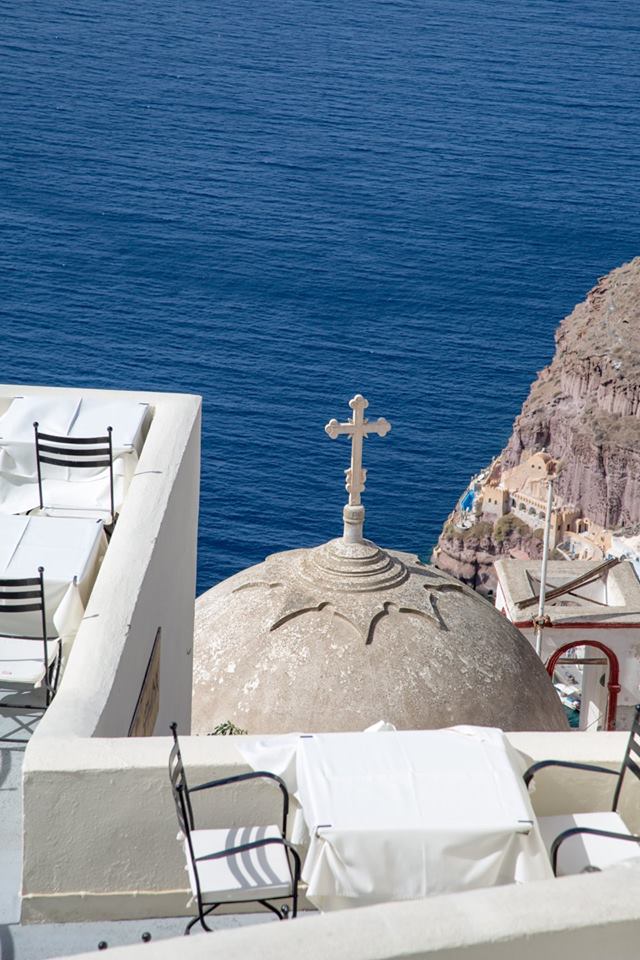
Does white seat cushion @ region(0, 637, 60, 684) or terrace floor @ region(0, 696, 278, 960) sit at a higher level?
white seat cushion @ region(0, 637, 60, 684)

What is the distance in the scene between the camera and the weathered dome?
601 inches

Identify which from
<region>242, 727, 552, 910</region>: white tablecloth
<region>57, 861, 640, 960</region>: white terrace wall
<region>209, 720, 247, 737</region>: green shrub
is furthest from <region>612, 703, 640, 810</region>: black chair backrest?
<region>209, 720, 247, 737</region>: green shrub

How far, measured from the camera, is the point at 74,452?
10641 millimetres

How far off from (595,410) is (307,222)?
29175 millimetres

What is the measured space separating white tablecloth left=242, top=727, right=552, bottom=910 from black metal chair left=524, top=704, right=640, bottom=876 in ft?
1.03

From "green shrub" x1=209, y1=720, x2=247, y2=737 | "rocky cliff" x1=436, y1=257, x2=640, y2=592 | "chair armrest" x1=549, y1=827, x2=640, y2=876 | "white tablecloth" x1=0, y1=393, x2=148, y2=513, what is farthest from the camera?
"rocky cliff" x1=436, y1=257, x2=640, y2=592

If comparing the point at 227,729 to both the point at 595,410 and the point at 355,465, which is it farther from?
the point at 595,410

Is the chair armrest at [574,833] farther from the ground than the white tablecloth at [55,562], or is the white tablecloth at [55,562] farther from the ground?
the white tablecloth at [55,562]

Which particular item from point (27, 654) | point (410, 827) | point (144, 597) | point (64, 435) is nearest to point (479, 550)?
point (64, 435)

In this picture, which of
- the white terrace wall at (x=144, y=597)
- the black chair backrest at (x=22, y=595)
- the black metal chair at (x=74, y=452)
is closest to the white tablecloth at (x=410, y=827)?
the white terrace wall at (x=144, y=597)

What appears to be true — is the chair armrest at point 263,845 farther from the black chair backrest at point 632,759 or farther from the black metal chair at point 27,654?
the black metal chair at point 27,654

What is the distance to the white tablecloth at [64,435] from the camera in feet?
36.0

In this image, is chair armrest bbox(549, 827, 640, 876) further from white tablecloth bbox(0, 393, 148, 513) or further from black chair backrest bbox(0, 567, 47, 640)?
white tablecloth bbox(0, 393, 148, 513)

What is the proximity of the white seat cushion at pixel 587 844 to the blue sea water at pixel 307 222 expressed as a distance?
70968 millimetres
